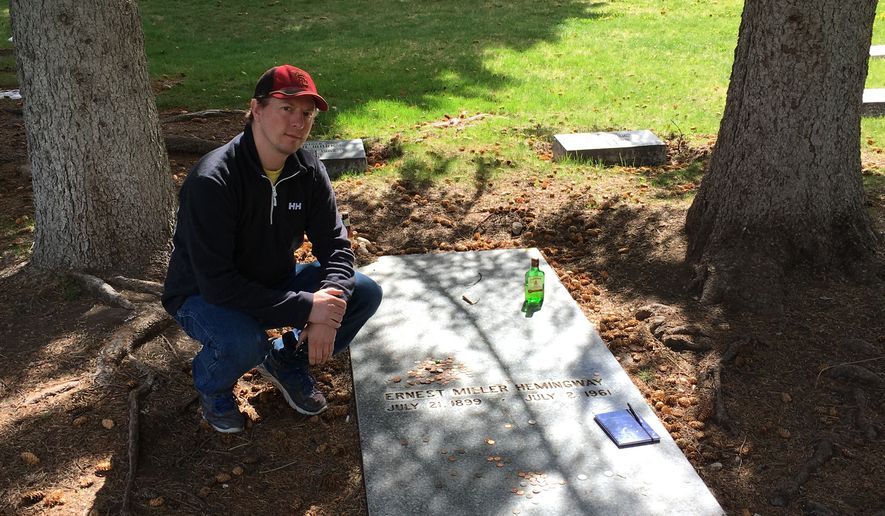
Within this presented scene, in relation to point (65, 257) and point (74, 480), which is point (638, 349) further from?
point (65, 257)

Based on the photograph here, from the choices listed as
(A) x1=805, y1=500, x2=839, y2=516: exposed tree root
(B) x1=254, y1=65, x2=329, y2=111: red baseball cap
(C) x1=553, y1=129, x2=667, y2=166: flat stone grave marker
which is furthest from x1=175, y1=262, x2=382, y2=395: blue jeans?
(C) x1=553, y1=129, x2=667, y2=166: flat stone grave marker

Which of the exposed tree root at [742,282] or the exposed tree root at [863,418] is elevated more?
the exposed tree root at [742,282]

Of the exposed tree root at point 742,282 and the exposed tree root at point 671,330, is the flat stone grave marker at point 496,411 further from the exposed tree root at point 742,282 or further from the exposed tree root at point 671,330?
the exposed tree root at point 742,282

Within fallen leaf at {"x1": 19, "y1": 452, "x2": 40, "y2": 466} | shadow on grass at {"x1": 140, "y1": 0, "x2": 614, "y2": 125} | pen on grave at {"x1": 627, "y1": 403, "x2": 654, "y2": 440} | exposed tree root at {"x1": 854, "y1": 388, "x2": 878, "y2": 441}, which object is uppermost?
shadow on grass at {"x1": 140, "y1": 0, "x2": 614, "y2": 125}

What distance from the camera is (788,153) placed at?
15.7 feet

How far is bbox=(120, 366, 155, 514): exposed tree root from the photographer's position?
11.0ft

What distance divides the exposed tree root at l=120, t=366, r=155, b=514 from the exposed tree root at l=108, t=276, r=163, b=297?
0.81 metres

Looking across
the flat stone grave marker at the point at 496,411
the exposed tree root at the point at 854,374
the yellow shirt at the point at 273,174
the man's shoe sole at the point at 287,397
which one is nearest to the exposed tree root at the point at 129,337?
the man's shoe sole at the point at 287,397

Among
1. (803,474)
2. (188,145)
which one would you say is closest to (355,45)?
(188,145)

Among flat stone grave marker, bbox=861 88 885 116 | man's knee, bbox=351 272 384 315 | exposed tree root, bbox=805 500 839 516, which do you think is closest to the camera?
exposed tree root, bbox=805 500 839 516

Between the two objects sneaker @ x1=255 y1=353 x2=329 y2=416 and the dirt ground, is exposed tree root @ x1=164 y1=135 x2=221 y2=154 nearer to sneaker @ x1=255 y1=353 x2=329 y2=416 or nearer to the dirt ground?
the dirt ground

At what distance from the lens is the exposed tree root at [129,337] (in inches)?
162

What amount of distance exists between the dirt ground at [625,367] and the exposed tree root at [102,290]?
0.05m

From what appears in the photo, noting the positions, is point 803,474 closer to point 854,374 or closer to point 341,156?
point 854,374
